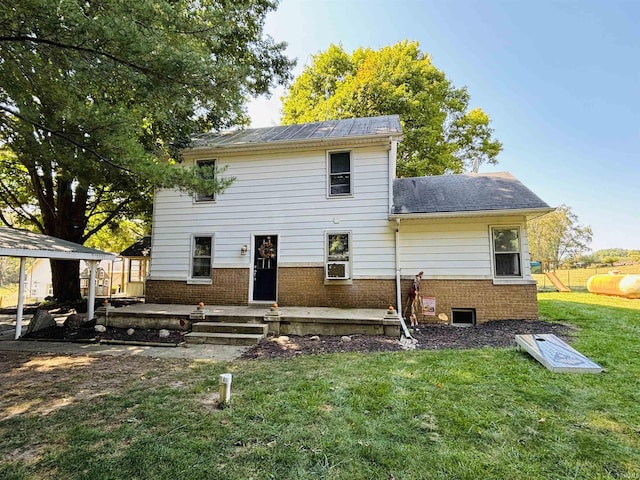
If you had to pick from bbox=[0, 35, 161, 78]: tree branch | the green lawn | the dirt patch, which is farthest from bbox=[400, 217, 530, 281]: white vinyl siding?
bbox=[0, 35, 161, 78]: tree branch

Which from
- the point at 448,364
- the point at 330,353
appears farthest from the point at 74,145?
A: the point at 448,364

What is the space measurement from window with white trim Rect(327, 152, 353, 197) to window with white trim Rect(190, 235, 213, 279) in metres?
4.05

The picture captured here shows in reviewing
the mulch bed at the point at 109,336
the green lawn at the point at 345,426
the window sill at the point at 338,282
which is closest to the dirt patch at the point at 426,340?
the green lawn at the point at 345,426

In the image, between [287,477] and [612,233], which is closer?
[287,477]

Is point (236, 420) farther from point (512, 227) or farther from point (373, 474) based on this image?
point (512, 227)

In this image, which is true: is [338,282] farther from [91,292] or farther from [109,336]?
[91,292]

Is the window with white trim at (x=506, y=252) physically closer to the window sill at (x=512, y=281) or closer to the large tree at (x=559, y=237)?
the window sill at (x=512, y=281)

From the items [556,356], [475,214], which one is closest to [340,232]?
[475,214]

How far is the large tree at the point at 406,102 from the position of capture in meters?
16.6

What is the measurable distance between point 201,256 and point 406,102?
43.2 ft

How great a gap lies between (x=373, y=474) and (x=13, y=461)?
9.03 ft

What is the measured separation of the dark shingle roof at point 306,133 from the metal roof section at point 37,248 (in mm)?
4279

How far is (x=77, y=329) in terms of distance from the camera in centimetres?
771

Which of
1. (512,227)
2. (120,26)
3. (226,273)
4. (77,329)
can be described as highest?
(120,26)
